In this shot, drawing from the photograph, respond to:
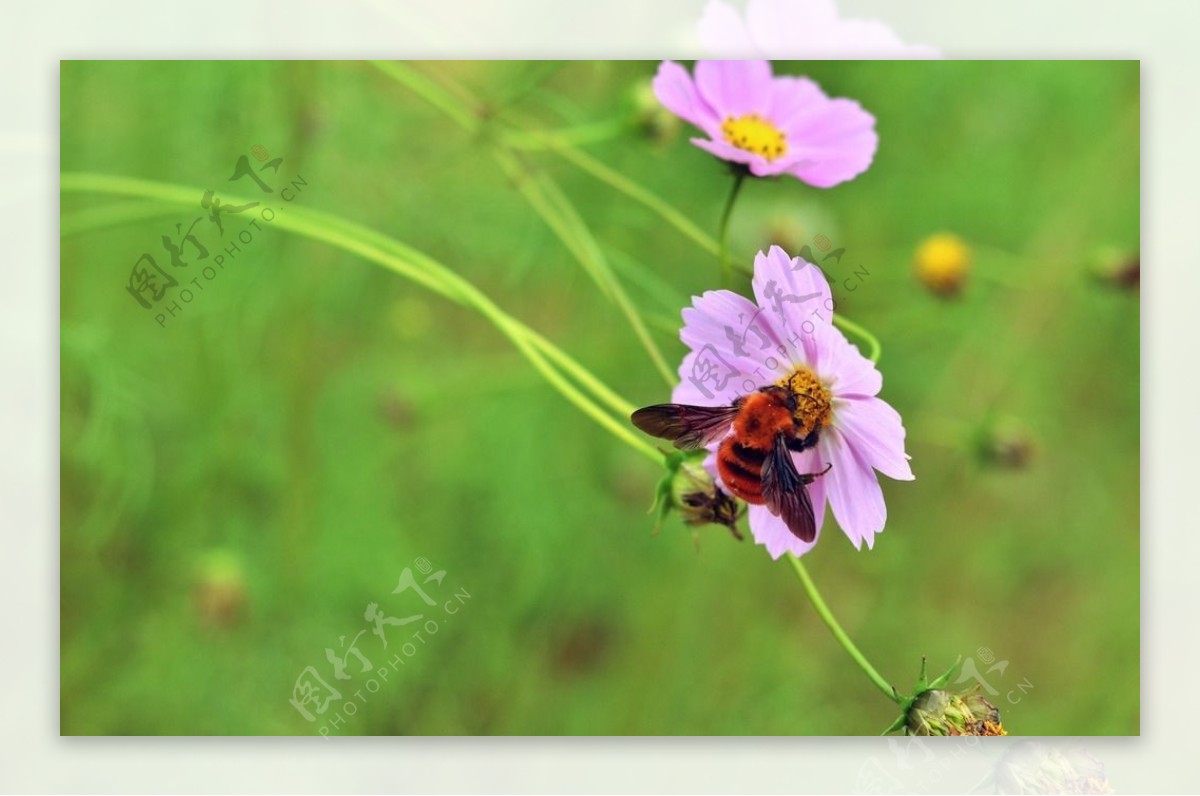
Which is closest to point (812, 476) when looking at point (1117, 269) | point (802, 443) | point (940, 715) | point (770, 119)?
point (802, 443)

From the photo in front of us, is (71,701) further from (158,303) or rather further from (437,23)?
(437,23)

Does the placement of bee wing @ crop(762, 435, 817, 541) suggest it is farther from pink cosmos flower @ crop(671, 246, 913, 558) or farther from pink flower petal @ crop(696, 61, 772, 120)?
pink flower petal @ crop(696, 61, 772, 120)

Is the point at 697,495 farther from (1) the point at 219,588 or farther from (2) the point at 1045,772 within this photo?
(1) the point at 219,588

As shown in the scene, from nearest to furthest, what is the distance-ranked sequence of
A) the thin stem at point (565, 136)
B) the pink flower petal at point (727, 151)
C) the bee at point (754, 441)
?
1. the bee at point (754, 441)
2. the pink flower petal at point (727, 151)
3. the thin stem at point (565, 136)

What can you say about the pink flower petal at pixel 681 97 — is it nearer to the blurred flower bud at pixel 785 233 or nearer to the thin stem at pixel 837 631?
the blurred flower bud at pixel 785 233

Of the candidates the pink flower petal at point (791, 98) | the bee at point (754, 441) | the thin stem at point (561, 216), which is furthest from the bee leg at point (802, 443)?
the pink flower petal at point (791, 98)

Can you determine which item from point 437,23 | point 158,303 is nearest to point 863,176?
point 437,23

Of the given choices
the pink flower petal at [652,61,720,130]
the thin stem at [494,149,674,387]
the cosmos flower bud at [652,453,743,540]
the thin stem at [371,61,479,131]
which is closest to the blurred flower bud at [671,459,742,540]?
the cosmos flower bud at [652,453,743,540]
